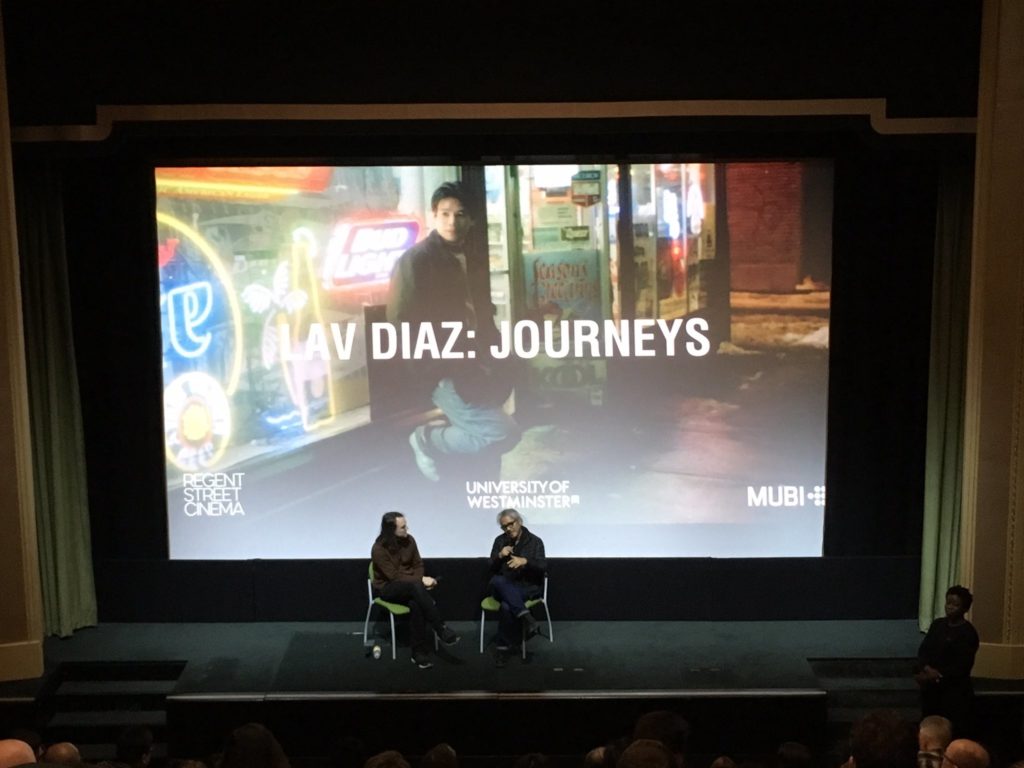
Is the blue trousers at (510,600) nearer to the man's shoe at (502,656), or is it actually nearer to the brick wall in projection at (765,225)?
the man's shoe at (502,656)

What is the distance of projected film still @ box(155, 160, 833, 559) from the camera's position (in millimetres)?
7719

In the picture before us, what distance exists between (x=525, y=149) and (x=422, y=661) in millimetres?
2914

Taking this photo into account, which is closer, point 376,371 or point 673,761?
point 673,761

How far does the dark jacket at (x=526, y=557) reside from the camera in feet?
24.3

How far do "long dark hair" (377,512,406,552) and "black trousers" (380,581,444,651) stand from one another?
215mm

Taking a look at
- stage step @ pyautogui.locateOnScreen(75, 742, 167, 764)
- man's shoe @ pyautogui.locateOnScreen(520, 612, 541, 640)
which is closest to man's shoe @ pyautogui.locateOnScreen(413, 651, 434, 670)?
man's shoe @ pyautogui.locateOnScreen(520, 612, 541, 640)

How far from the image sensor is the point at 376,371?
309 inches

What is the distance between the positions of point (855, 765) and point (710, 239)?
4.66m

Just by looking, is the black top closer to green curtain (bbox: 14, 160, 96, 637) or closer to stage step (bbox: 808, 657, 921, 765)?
stage step (bbox: 808, 657, 921, 765)

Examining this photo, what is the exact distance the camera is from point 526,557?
743 centimetres

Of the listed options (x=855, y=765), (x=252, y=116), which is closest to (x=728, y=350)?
(x=252, y=116)

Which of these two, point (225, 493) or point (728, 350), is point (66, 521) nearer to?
point (225, 493)

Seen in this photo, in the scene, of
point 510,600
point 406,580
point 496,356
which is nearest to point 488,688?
point 510,600

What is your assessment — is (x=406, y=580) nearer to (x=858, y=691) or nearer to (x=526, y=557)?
(x=526, y=557)
